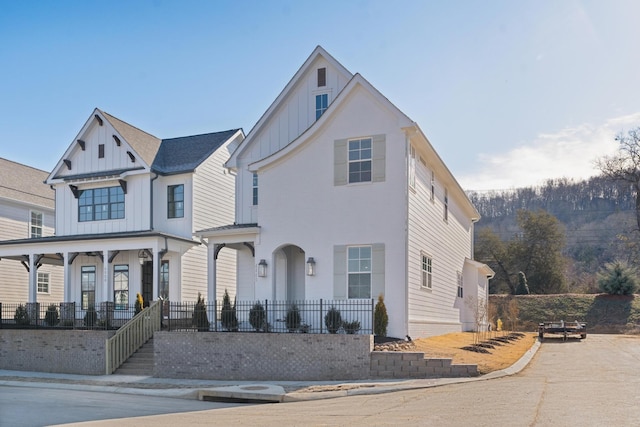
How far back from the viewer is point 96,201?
29859 mm

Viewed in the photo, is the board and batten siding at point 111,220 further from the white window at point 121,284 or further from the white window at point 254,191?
the white window at point 254,191

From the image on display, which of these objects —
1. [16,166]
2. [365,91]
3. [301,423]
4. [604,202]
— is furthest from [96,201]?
[604,202]

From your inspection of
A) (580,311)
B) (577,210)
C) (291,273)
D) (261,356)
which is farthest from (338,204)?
(577,210)

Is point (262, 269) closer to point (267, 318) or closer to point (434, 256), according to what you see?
point (267, 318)

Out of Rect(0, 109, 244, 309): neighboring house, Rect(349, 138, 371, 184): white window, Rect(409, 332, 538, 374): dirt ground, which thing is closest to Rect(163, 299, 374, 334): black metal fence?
Rect(409, 332, 538, 374): dirt ground

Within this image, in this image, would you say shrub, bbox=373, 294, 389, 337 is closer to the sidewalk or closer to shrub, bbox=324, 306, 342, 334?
shrub, bbox=324, 306, 342, 334

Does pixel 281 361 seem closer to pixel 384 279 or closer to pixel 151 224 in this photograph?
pixel 384 279

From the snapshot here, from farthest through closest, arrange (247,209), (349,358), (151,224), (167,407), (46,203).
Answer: (46,203)
(151,224)
(247,209)
(349,358)
(167,407)

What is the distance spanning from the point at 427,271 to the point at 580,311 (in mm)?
25197

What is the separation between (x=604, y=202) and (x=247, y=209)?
284 feet

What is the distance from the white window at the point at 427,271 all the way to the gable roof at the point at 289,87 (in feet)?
23.4

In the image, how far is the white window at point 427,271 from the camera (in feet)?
73.9

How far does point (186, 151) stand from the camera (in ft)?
101

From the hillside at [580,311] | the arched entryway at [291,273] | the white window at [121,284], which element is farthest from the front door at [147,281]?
the hillside at [580,311]
